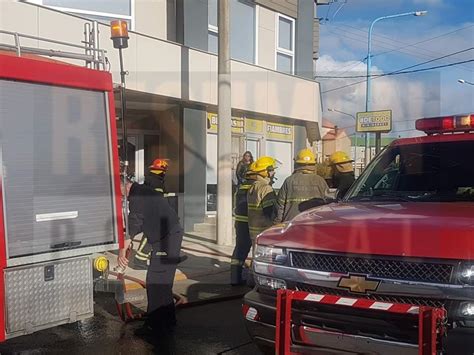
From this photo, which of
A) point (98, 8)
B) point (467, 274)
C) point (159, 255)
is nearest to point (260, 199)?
point (159, 255)

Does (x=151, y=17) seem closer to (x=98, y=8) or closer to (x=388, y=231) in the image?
(x=98, y=8)

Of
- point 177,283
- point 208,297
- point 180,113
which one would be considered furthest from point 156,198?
point 180,113

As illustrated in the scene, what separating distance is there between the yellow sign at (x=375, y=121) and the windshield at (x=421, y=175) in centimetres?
260

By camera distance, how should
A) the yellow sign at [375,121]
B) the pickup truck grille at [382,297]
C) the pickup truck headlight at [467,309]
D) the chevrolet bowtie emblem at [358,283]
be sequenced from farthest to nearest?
the yellow sign at [375,121] < the chevrolet bowtie emblem at [358,283] < the pickup truck grille at [382,297] < the pickup truck headlight at [467,309]

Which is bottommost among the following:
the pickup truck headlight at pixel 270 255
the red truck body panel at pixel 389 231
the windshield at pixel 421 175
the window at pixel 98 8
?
the pickup truck headlight at pixel 270 255

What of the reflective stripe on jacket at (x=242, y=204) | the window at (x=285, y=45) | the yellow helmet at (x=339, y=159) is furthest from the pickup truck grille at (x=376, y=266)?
the window at (x=285, y=45)

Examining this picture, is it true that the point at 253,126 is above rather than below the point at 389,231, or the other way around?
above

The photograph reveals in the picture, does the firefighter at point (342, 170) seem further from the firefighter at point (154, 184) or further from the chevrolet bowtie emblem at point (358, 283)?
the chevrolet bowtie emblem at point (358, 283)

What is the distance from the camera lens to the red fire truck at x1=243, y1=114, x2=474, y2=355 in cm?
306

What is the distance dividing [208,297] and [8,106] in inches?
148

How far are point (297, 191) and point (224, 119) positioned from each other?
12.7ft

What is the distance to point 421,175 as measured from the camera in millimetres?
4785

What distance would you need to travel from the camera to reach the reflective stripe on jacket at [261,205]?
693 cm

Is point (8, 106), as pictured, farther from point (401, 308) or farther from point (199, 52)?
point (199, 52)
